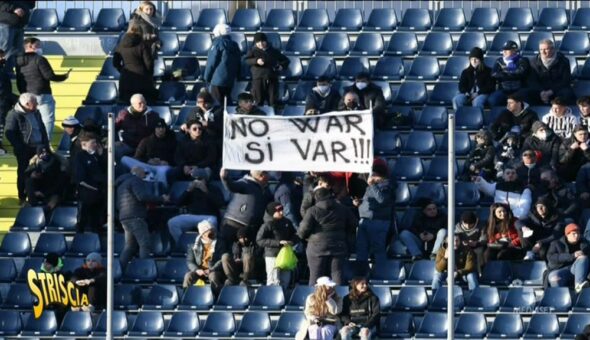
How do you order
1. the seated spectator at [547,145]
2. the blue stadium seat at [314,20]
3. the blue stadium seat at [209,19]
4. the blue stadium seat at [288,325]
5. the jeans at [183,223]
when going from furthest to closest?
the blue stadium seat at [209,19]
the blue stadium seat at [314,20]
the seated spectator at [547,145]
the jeans at [183,223]
the blue stadium seat at [288,325]

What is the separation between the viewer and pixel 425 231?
3153cm

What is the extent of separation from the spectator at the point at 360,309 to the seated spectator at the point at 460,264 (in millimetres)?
1154

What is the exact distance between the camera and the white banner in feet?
95.3

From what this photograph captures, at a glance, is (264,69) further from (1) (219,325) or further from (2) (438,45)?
(1) (219,325)

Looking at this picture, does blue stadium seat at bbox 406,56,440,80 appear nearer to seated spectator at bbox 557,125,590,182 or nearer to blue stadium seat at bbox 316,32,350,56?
blue stadium seat at bbox 316,32,350,56

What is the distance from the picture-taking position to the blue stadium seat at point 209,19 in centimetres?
3650

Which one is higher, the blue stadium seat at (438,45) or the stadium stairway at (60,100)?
the blue stadium seat at (438,45)

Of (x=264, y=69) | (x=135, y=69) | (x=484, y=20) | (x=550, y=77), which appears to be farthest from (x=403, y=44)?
(x=135, y=69)

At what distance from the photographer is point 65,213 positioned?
32.9 meters

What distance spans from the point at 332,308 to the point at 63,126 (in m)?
5.98

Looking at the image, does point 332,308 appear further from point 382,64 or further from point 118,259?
point 382,64

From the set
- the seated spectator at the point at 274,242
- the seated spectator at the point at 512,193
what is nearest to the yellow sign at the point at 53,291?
the seated spectator at the point at 274,242

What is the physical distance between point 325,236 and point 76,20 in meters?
7.95

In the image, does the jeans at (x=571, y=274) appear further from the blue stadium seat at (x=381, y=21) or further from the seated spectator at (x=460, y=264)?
the blue stadium seat at (x=381, y=21)
